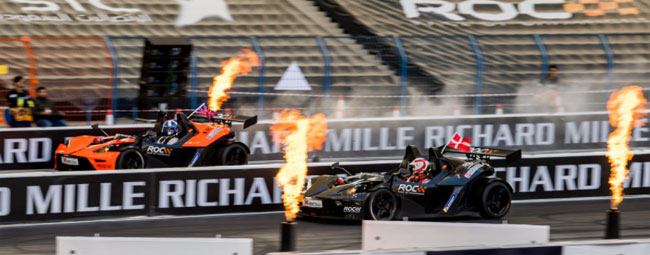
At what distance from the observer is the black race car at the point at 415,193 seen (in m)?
14.0

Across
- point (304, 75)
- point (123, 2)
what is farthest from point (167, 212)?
point (123, 2)

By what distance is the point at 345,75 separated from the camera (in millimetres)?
22672

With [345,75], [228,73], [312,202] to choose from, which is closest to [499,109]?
[345,75]

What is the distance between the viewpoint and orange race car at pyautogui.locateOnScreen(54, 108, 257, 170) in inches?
666

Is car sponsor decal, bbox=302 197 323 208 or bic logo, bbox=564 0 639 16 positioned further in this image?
bic logo, bbox=564 0 639 16

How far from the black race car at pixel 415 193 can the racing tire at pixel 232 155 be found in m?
3.07

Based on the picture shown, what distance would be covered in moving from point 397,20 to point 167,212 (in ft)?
42.0

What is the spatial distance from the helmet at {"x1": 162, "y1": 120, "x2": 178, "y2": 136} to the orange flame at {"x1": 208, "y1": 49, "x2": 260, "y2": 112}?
293 centimetres

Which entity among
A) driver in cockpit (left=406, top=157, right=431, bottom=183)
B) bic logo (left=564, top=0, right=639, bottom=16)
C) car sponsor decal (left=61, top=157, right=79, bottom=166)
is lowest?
car sponsor decal (left=61, top=157, right=79, bottom=166)

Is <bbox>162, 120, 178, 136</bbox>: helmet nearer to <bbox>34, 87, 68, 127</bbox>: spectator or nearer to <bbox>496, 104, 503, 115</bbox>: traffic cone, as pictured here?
<bbox>34, 87, 68, 127</bbox>: spectator

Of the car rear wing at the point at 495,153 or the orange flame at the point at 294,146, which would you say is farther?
the car rear wing at the point at 495,153

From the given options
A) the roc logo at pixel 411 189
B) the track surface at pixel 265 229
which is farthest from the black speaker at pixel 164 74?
the roc logo at pixel 411 189

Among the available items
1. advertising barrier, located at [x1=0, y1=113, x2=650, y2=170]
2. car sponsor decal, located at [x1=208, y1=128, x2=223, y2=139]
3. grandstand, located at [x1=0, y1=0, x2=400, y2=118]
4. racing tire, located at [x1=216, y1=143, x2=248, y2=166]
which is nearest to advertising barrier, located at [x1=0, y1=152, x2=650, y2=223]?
racing tire, located at [x1=216, y1=143, x2=248, y2=166]

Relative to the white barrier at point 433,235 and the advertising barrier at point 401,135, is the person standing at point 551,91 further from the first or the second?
the white barrier at point 433,235
